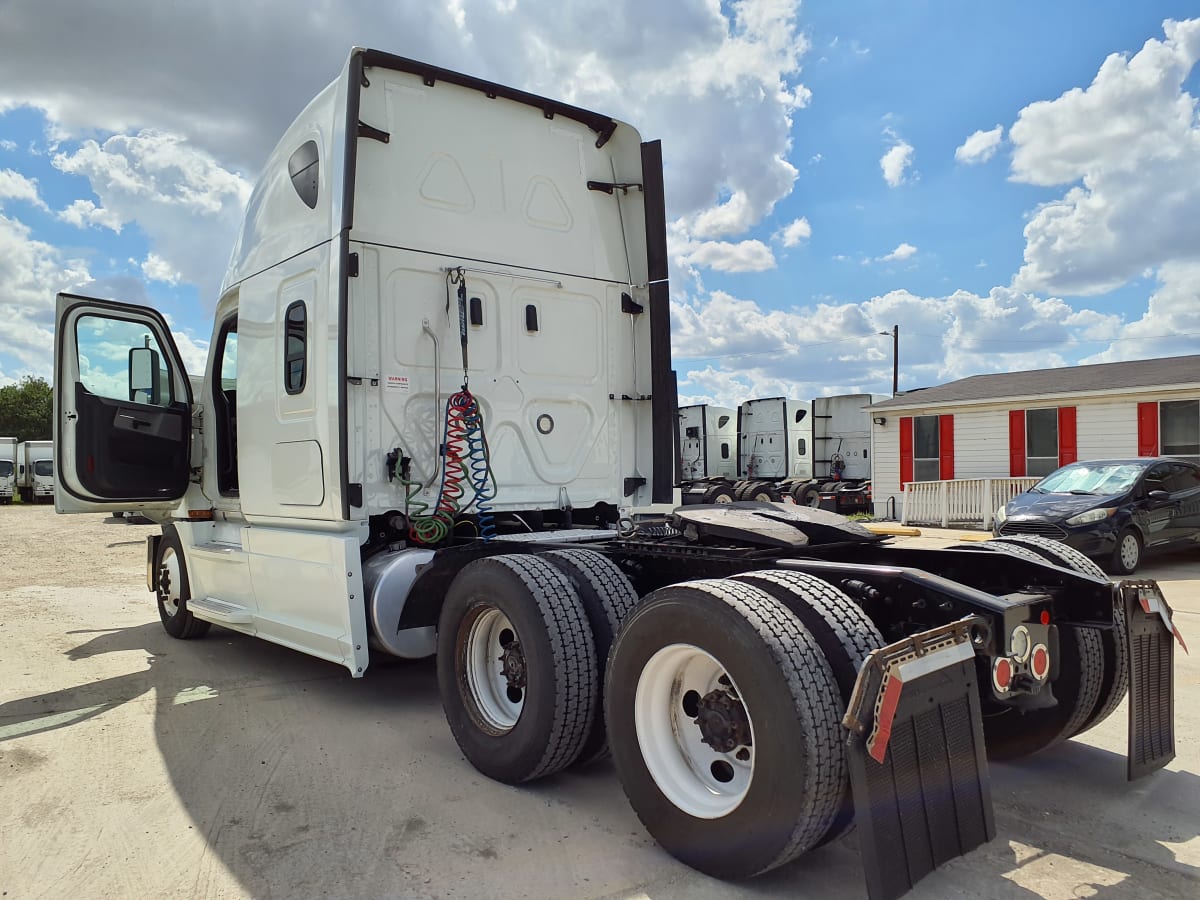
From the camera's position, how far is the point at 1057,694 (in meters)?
3.53

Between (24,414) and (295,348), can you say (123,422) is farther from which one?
(24,414)

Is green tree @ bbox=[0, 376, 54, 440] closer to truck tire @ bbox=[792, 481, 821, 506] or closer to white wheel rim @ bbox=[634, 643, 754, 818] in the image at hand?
truck tire @ bbox=[792, 481, 821, 506]

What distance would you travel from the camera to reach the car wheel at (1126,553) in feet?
34.8

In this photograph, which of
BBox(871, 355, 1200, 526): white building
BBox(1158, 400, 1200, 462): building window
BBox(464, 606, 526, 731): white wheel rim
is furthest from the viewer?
BBox(871, 355, 1200, 526): white building

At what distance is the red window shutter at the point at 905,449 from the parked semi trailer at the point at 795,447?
4175mm

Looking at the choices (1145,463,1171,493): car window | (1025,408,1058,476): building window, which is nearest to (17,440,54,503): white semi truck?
(1025,408,1058,476): building window

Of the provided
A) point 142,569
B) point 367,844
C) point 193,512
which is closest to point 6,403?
point 142,569

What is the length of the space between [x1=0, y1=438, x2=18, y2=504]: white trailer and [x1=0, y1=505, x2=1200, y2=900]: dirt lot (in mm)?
34784

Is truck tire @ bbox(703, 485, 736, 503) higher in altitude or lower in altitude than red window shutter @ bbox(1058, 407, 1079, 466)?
lower

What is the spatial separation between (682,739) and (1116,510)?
32.2 feet

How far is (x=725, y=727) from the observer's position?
9.39 ft

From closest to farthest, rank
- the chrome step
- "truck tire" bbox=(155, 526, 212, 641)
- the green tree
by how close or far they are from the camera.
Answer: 1. the chrome step
2. "truck tire" bbox=(155, 526, 212, 641)
3. the green tree

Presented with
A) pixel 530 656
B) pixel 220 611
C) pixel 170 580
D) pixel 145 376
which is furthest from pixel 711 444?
pixel 530 656

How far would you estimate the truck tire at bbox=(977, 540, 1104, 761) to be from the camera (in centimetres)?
348
